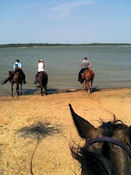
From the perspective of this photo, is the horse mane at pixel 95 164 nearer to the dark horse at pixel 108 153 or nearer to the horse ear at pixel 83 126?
the dark horse at pixel 108 153

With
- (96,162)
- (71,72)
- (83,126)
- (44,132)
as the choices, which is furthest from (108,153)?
(71,72)

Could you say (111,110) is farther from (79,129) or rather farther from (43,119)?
(79,129)

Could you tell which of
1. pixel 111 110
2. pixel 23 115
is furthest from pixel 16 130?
pixel 111 110

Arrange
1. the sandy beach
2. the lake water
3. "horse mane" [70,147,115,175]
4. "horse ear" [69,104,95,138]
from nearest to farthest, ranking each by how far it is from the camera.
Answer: "horse mane" [70,147,115,175]
"horse ear" [69,104,95,138]
the sandy beach
the lake water

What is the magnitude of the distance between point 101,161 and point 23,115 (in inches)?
307

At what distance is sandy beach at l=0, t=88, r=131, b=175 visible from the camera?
522 cm

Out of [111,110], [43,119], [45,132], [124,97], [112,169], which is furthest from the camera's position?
[124,97]

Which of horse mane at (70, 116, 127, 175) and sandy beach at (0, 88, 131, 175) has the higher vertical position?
horse mane at (70, 116, 127, 175)

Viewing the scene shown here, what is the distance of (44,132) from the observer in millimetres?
7004

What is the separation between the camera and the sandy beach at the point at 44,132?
5.22 metres

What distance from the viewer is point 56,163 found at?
5.33 m

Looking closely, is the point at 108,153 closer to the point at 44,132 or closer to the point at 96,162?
the point at 96,162

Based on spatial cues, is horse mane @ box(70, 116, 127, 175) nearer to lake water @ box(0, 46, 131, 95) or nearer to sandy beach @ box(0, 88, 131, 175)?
sandy beach @ box(0, 88, 131, 175)

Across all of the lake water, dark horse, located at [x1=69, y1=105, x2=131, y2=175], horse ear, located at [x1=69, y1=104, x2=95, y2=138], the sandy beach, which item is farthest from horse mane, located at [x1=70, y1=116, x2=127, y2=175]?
the lake water
